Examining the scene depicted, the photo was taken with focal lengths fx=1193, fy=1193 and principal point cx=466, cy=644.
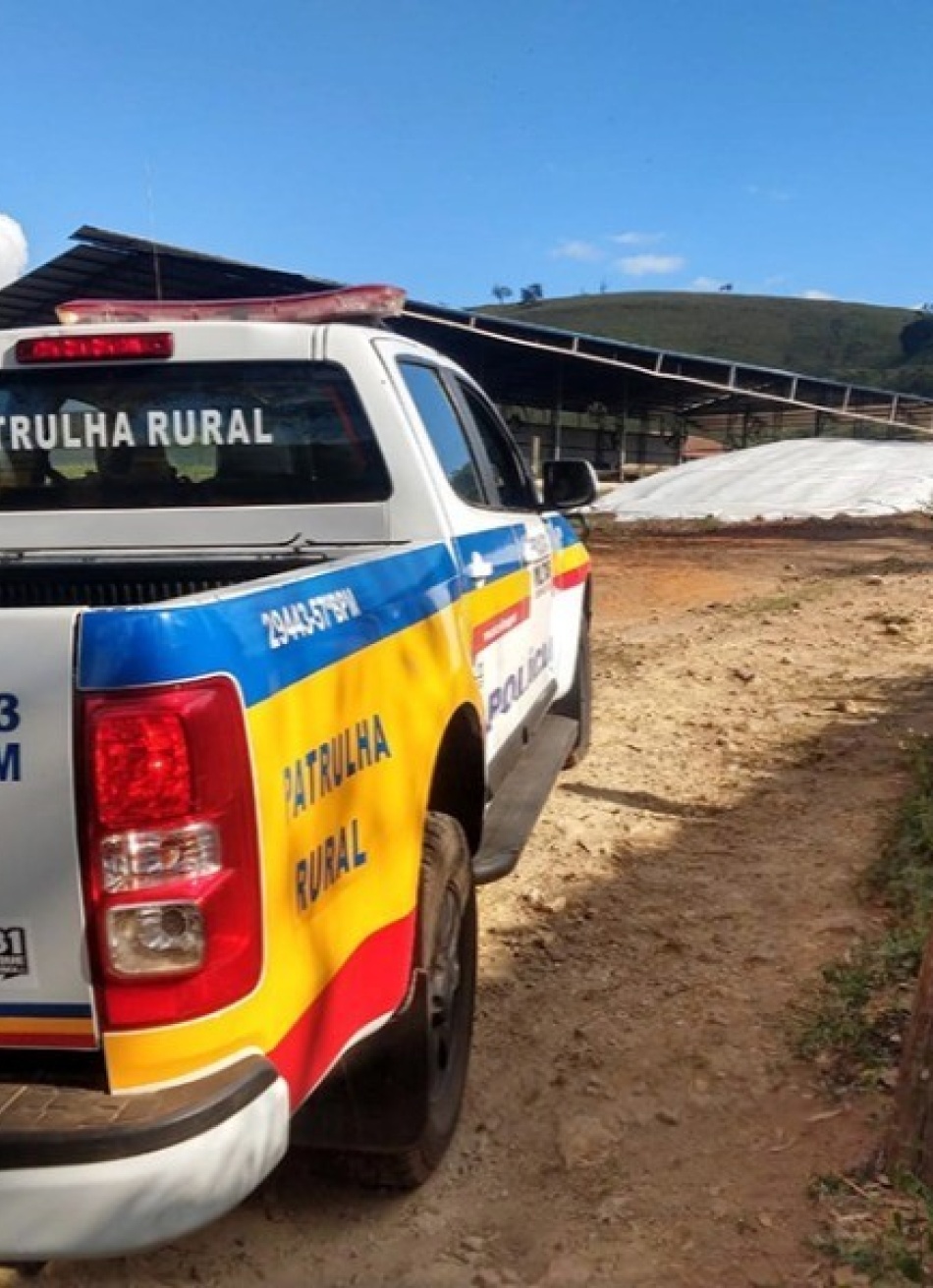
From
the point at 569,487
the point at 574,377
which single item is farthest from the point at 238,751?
the point at 574,377

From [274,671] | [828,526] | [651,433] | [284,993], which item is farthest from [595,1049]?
[651,433]

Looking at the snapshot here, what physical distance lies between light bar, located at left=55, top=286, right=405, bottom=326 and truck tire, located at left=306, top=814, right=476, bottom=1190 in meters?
2.00

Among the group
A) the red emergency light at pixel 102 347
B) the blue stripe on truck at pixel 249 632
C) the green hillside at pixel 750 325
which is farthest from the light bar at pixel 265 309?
the green hillside at pixel 750 325

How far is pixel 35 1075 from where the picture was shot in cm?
185

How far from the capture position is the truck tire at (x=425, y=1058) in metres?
2.70

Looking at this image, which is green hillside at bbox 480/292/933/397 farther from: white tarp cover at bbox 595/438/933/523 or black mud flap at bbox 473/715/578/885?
black mud flap at bbox 473/715/578/885

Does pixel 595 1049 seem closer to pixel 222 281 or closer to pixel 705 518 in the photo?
pixel 705 518

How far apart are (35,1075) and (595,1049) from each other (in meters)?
2.12

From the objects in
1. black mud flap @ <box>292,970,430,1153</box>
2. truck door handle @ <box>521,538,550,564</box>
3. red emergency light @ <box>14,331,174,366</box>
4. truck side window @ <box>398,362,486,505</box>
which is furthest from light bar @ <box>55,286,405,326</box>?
black mud flap @ <box>292,970,430,1153</box>

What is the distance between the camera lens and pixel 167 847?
5.76 feet

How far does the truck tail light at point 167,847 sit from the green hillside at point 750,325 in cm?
10308

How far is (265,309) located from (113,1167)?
3.34 m

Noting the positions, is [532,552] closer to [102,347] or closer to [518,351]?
[102,347]

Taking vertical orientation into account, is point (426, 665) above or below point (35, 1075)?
above
